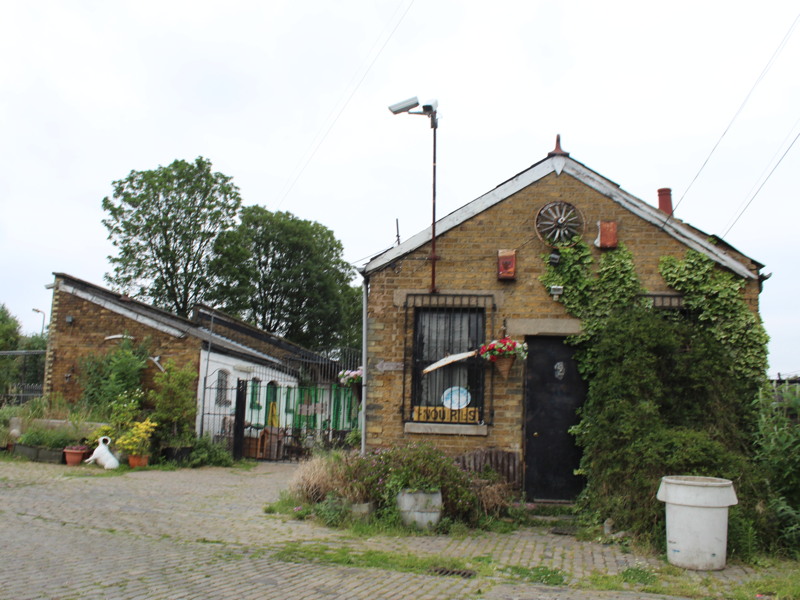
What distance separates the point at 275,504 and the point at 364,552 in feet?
10.3

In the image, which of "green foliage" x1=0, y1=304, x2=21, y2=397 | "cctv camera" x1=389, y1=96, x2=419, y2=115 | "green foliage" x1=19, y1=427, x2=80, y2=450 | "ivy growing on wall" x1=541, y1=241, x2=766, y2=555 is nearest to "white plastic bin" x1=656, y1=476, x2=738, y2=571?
"ivy growing on wall" x1=541, y1=241, x2=766, y2=555

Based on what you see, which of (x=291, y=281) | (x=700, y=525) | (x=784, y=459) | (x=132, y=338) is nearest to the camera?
(x=700, y=525)

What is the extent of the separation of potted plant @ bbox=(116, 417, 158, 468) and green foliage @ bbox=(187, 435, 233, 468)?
3.14ft

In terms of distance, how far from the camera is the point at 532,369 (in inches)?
394

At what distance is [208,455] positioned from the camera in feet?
51.4

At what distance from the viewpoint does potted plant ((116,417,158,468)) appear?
585 inches

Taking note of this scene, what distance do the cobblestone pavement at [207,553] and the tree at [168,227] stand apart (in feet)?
79.9

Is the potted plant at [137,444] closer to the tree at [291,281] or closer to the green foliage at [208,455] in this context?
the green foliage at [208,455]

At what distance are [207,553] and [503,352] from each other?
452 cm

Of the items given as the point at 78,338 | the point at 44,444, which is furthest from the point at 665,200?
the point at 78,338

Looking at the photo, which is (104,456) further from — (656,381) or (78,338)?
(656,381)

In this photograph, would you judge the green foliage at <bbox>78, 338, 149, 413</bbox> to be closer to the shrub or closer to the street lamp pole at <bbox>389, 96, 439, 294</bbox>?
the shrub

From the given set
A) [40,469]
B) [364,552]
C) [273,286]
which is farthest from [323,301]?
[364,552]

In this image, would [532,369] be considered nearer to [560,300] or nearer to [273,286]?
[560,300]
